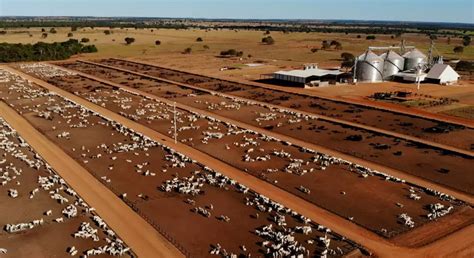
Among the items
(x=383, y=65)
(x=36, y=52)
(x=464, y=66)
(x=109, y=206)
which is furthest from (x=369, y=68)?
(x=36, y=52)

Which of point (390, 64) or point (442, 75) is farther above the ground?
point (390, 64)

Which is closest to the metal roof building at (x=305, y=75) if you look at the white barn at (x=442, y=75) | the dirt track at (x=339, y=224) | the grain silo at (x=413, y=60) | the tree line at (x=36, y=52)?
the grain silo at (x=413, y=60)

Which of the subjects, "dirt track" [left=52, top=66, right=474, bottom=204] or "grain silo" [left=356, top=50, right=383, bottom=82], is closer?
"dirt track" [left=52, top=66, right=474, bottom=204]

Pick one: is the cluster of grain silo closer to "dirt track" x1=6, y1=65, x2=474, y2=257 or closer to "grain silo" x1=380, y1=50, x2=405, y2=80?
"grain silo" x1=380, y1=50, x2=405, y2=80

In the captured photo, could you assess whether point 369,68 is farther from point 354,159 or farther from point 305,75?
point 354,159

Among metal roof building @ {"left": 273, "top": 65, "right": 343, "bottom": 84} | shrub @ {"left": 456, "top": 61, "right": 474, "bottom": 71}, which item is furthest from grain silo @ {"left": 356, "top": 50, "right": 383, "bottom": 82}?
shrub @ {"left": 456, "top": 61, "right": 474, "bottom": 71}

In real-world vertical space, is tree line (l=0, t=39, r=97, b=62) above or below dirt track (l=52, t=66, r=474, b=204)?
above
